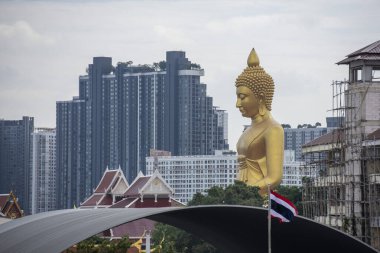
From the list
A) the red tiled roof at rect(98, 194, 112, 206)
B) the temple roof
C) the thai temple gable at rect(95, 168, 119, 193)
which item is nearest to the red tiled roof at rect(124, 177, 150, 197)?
the red tiled roof at rect(98, 194, 112, 206)

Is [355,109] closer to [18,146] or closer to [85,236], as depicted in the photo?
[85,236]

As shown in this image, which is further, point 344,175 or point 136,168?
point 136,168

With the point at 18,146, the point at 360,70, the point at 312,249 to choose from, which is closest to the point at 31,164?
the point at 18,146

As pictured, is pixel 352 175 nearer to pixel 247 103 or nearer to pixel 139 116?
pixel 247 103

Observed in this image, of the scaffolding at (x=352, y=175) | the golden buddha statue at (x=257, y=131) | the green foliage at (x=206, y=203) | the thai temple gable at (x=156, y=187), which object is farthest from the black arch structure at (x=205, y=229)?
the thai temple gable at (x=156, y=187)

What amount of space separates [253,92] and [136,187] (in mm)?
18336

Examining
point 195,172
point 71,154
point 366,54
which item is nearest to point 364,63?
point 366,54

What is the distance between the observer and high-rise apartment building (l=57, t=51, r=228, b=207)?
172 metres

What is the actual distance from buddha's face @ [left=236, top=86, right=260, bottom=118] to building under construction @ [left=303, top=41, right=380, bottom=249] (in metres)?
8.54

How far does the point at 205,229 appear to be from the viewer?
40719mm

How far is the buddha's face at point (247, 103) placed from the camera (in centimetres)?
7125

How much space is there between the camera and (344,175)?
193 feet

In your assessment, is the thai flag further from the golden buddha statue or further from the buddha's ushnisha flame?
the buddha's ushnisha flame

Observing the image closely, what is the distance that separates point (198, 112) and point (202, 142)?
7266mm
